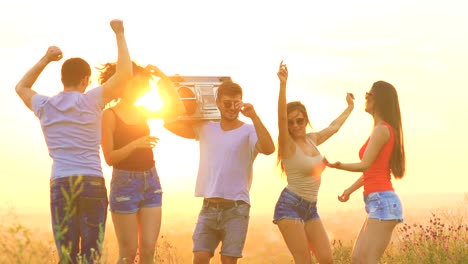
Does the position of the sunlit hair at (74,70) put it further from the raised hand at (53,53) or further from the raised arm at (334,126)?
the raised arm at (334,126)

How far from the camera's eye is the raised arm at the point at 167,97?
7645mm

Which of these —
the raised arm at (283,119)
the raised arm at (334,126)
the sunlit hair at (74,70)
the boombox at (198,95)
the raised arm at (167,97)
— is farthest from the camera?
the raised arm at (334,126)

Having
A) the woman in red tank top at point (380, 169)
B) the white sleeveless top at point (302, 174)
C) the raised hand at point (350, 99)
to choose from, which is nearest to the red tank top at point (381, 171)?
the woman in red tank top at point (380, 169)

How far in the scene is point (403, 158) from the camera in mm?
7223

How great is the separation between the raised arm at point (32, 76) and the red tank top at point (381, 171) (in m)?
2.96

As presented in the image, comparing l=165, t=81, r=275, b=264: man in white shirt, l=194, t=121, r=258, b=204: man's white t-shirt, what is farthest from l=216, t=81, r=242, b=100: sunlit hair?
l=194, t=121, r=258, b=204: man's white t-shirt

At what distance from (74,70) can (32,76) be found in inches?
20.6

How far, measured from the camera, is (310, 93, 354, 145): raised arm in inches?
325

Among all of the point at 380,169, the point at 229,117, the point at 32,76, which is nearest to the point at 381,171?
the point at 380,169

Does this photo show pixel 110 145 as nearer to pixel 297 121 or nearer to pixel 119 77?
pixel 119 77

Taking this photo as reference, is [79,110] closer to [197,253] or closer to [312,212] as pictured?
[197,253]

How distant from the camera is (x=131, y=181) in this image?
731 cm

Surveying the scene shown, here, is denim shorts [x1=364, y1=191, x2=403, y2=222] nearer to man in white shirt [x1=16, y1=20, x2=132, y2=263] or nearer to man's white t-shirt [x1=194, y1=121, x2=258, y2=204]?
man's white t-shirt [x1=194, y1=121, x2=258, y2=204]

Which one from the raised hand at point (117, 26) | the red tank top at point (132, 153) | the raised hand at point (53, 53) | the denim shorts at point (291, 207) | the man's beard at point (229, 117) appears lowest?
the denim shorts at point (291, 207)
